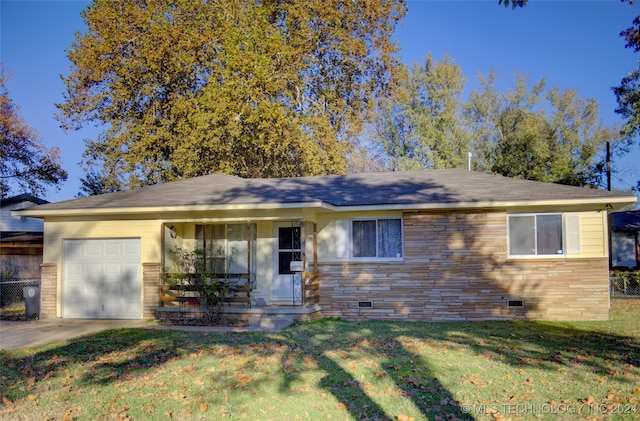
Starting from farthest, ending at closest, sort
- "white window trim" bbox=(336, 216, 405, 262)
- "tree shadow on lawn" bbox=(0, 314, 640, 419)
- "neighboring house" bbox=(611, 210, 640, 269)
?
1. "neighboring house" bbox=(611, 210, 640, 269)
2. "white window trim" bbox=(336, 216, 405, 262)
3. "tree shadow on lawn" bbox=(0, 314, 640, 419)

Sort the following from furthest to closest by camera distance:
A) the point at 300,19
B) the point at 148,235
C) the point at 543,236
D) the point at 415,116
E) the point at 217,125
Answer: the point at 415,116, the point at 300,19, the point at 217,125, the point at 148,235, the point at 543,236

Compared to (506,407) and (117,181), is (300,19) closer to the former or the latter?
(117,181)

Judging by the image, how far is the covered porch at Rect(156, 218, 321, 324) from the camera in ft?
44.8

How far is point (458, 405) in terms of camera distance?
6.30 m

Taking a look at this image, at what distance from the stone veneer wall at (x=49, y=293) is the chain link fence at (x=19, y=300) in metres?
0.16

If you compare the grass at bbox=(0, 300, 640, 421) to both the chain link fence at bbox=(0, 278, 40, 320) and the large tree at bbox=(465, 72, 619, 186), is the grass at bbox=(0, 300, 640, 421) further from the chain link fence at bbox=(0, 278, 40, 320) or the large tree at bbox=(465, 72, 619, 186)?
the large tree at bbox=(465, 72, 619, 186)

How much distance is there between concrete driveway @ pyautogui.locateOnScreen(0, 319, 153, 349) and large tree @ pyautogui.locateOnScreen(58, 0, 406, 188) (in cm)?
957

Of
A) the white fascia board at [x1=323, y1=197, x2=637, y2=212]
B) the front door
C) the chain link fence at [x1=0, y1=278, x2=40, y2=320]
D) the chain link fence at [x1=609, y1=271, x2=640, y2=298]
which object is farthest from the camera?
the chain link fence at [x1=609, y1=271, x2=640, y2=298]

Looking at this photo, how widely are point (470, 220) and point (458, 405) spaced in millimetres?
8030

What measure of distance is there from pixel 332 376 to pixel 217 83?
1731 cm

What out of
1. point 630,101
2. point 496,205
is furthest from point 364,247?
point 630,101

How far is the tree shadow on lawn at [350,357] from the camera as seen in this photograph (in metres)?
6.89

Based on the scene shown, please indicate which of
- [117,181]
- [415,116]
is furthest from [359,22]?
[117,181]

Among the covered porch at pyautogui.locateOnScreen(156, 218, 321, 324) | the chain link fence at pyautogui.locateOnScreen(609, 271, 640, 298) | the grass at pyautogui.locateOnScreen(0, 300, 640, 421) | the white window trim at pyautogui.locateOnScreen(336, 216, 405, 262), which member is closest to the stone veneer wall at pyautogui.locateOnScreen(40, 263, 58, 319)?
the covered porch at pyautogui.locateOnScreen(156, 218, 321, 324)
